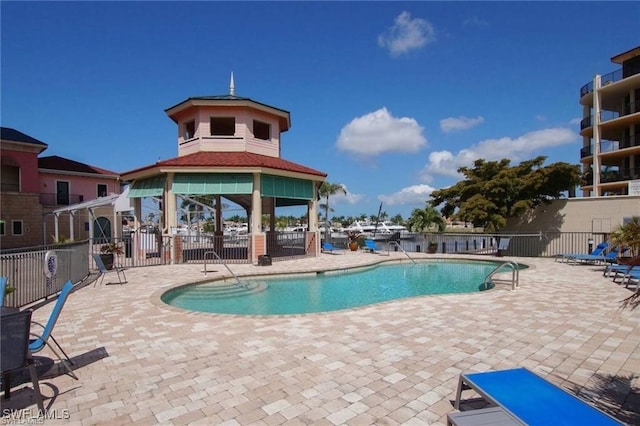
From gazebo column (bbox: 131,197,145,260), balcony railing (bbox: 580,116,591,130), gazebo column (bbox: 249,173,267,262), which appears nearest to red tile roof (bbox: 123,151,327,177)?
gazebo column (bbox: 249,173,267,262)

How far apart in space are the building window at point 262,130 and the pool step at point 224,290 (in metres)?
11.4

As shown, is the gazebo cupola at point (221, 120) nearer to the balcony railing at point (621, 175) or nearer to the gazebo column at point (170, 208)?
the gazebo column at point (170, 208)

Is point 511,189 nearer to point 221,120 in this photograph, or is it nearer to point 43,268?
point 221,120

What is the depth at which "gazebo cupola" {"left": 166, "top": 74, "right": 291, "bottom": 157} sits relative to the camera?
19641 millimetres

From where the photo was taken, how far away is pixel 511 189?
22.6 metres

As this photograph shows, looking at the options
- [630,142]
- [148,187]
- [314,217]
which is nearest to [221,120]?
[148,187]

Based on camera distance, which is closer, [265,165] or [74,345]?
[74,345]

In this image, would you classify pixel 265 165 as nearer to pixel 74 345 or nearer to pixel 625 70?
pixel 74 345

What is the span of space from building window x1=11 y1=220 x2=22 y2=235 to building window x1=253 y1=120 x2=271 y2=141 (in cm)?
2329

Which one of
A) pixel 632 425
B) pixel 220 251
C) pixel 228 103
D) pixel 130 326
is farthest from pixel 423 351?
pixel 228 103

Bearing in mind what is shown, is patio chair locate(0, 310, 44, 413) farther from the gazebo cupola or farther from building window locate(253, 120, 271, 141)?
building window locate(253, 120, 271, 141)

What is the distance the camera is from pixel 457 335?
6078 mm

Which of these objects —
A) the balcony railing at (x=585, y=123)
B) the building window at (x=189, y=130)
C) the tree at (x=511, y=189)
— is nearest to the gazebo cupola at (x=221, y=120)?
the building window at (x=189, y=130)

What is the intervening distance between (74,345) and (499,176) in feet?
78.3
